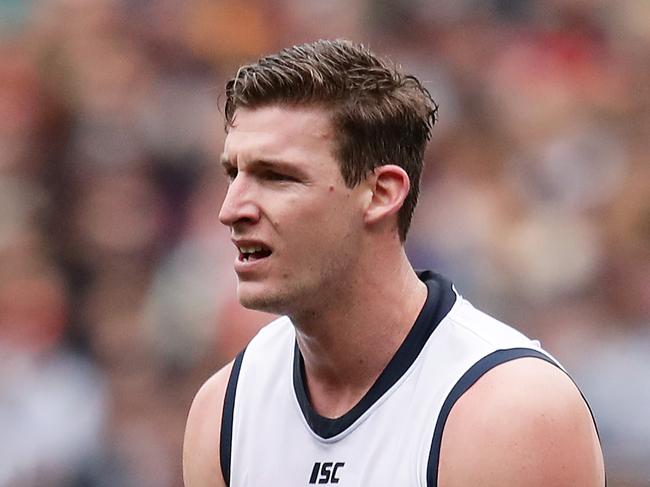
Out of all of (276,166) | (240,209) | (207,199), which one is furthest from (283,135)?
(207,199)

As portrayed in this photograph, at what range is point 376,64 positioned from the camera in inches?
139

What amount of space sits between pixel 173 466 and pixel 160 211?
1.47m

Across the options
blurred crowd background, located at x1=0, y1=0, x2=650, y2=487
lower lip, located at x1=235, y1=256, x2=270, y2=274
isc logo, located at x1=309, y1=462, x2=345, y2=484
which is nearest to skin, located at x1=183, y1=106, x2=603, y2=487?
lower lip, located at x1=235, y1=256, x2=270, y2=274

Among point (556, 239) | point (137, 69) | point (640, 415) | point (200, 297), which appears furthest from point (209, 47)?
point (640, 415)

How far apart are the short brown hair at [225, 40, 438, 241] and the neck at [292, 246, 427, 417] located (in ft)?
0.48

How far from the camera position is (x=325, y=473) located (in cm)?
344

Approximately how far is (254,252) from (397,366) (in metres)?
0.46

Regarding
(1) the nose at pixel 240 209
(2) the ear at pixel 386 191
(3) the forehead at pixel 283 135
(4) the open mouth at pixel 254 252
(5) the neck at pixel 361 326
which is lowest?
(5) the neck at pixel 361 326

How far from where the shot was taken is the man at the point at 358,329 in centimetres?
316

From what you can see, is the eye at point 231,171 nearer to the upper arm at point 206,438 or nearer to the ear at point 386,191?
the ear at point 386,191

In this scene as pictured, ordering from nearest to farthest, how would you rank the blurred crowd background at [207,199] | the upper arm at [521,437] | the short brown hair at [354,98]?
the upper arm at [521,437], the short brown hair at [354,98], the blurred crowd background at [207,199]

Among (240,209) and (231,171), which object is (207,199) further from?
(240,209)

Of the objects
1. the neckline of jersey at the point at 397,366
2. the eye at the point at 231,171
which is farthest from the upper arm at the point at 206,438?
the eye at the point at 231,171

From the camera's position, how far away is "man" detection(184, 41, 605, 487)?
316cm
